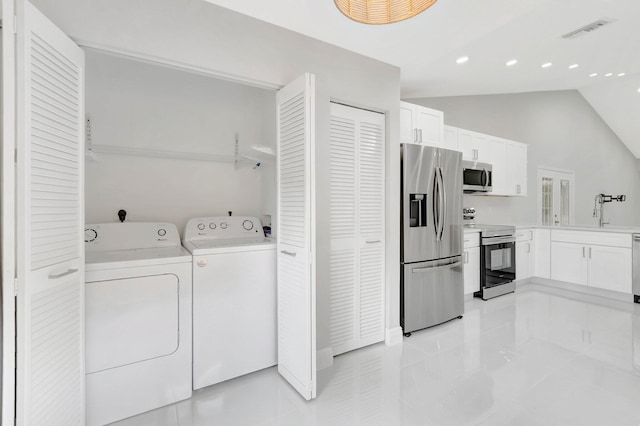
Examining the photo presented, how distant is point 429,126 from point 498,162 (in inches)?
82.7

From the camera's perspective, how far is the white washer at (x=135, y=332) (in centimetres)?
171

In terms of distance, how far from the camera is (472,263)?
3.98 m

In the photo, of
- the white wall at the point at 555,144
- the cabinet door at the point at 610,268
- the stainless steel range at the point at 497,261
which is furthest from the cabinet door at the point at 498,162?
the cabinet door at the point at 610,268

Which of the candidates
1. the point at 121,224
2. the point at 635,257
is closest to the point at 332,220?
the point at 121,224

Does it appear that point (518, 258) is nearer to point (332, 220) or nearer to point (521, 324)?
point (521, 324)

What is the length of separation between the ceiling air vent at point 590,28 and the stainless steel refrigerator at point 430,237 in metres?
1.65

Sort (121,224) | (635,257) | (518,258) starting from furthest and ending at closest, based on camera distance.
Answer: (518,258) < (635,257) < (121,224)

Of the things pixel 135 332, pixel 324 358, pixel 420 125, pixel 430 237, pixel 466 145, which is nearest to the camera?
pixel 135 332

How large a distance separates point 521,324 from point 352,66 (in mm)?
3130

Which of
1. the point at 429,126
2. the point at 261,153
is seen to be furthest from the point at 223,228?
the point at 429,126

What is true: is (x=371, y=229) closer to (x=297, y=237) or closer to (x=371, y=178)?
(x=371, y=178)

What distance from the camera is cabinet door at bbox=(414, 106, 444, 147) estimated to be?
3.31 metres

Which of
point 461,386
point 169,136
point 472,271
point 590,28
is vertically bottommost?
point 461,386

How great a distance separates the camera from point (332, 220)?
2514 millimetres
